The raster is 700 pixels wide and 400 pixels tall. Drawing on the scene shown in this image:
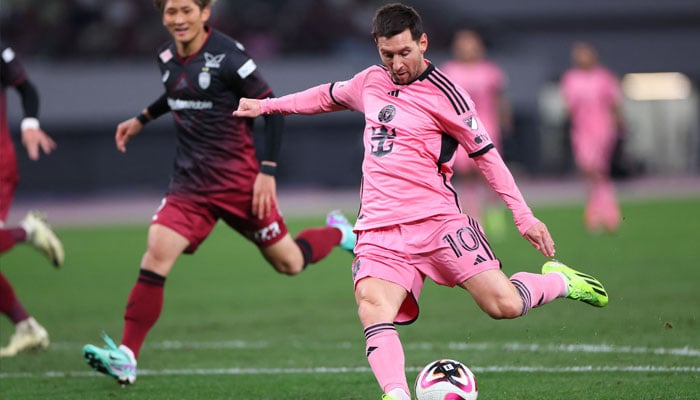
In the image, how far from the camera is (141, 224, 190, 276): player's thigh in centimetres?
718

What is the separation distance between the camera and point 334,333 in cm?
901

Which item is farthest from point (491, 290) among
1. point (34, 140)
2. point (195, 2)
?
point (34, 140)

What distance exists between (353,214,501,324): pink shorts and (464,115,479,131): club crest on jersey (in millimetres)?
463

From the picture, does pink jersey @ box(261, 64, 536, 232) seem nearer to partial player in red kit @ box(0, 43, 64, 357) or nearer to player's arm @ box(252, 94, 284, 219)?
player's arm @ box(252, 94, 284, 219)

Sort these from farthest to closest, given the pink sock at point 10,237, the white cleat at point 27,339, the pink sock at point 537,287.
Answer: the pink sock at point 10,237
the white cleat at point 27,339
the pink sock at point 537,287

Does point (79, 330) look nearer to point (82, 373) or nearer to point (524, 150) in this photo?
point (82, 373)

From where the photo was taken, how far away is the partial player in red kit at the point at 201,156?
23.6 ft

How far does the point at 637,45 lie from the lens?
3444 cm

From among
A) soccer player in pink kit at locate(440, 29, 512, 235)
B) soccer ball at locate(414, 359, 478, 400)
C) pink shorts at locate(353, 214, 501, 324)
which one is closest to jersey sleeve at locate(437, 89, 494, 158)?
pink shorts at locate(353, 214, 501, 324)

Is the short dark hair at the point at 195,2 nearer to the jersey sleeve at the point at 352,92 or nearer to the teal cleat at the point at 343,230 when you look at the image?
the jersey sleeve at the point at 352,92

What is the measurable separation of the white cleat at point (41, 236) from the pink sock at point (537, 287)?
438cm

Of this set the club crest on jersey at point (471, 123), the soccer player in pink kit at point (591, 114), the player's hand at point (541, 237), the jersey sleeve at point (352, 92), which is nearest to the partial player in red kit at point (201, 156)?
the jersey sleeve at point (352, 92)

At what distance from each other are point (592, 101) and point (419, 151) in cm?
1156

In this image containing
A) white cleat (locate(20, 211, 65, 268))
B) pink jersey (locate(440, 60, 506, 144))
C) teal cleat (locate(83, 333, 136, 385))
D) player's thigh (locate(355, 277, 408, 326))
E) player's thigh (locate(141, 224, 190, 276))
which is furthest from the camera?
pink jersey (locate(440, 60, 506, 144))
